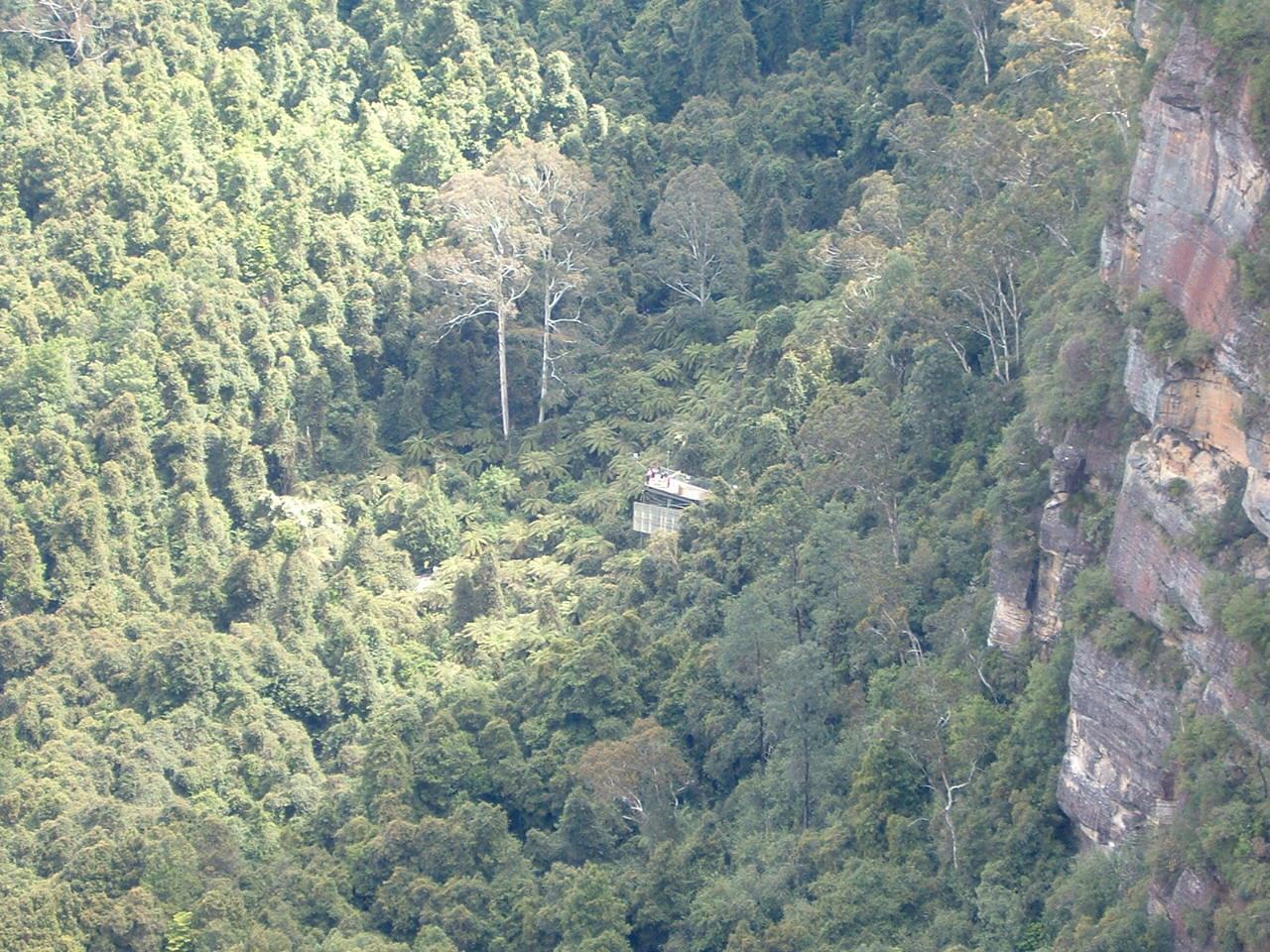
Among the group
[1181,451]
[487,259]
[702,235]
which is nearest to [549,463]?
[487,259]

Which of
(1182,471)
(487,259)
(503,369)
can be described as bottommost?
(503,369)

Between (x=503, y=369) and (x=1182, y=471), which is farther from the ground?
(x=1182, y=471)

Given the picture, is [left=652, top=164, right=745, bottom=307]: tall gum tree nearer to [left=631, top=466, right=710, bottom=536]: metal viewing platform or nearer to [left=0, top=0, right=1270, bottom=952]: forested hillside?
[left=0, top=0, right=1270, bottom=952]: forested hillside

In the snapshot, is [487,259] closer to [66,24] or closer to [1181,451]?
[66,24]

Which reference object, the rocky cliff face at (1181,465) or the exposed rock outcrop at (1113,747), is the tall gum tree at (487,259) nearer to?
the rocky cliff face at (1181,465)

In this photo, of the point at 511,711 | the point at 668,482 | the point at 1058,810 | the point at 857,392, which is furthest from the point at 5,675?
the point at 1058,810

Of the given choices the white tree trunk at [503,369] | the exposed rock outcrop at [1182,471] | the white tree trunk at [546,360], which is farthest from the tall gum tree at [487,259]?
the exposed rock outcrop at [1182,471]

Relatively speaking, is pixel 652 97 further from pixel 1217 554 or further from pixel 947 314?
pixel 1217 554
